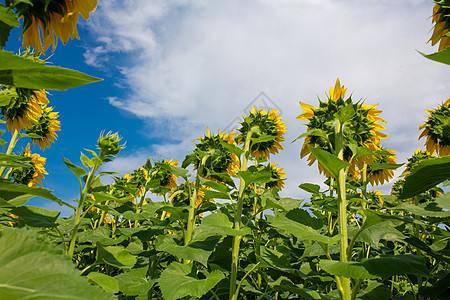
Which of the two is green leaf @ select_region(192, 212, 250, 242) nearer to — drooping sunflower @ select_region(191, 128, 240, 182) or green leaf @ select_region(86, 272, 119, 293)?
green leaf @ select_region(86, 272, 119, 293)

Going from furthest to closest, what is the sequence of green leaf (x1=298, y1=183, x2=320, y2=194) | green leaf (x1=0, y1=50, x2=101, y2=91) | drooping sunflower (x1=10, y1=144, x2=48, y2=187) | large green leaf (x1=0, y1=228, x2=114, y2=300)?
drooping sunflower (x1=10, y1=144, x2=48, y2=187)
green leaf (x1=298, y1=183, x2=320, y2=194)
green leaf (x1=0, y1=50, x2=101, y2=91)
large green leaf (x1=0, y1=228, x2=114, y2=300)

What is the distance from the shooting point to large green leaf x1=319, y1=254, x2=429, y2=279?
3.10 ft

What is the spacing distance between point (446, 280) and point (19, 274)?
1679 millimetres

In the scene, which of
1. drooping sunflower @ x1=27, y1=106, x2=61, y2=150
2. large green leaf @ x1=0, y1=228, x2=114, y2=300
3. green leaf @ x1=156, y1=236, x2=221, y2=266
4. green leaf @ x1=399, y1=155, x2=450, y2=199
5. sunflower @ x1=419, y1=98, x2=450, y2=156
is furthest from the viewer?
drooping sunflower @ x1=27, y1=106, x2=61, y2=150

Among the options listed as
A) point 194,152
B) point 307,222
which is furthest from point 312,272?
point 194,152

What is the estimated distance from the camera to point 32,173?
175 inches

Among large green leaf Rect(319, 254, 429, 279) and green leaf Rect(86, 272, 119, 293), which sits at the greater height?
large green leaf Rect(319, 254, 429, 279)

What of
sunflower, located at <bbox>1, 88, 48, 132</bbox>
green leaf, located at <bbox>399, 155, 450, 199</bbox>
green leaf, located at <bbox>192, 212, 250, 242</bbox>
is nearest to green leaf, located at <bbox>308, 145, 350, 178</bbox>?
green leaf, located at <bbox>399, 155, 450, 199</bbox>

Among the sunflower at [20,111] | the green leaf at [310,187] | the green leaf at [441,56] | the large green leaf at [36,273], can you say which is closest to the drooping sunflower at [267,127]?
the green leaf at [310,187]

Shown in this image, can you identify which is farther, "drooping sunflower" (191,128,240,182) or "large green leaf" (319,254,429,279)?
"drooping sunflower" (191,128,240,182)

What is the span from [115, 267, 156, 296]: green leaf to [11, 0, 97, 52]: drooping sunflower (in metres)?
1.26

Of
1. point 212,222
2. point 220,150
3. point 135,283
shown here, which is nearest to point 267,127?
point 220,150

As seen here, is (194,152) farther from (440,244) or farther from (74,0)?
(440,244)

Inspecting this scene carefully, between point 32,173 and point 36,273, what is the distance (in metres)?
4.90
